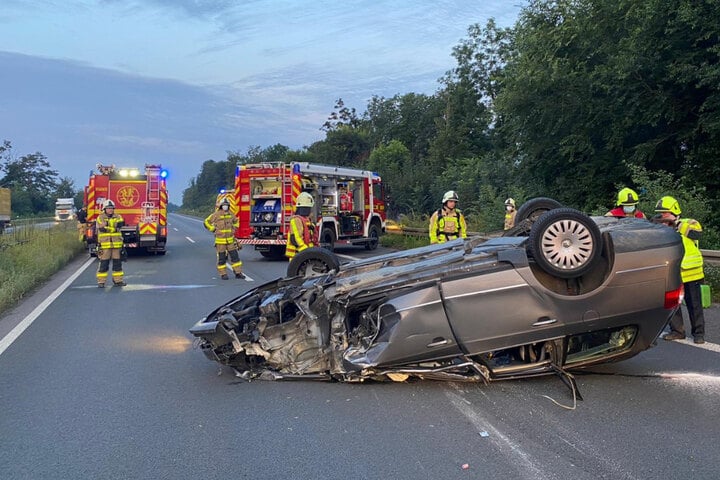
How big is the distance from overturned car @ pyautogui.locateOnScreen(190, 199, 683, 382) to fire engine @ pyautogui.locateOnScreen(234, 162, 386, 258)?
11.4m

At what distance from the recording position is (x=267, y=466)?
137 inches

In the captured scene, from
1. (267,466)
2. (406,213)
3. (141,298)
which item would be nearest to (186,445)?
(267,466)

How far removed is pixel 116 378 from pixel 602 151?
1391 centimetres

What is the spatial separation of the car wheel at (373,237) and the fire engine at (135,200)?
645 cm

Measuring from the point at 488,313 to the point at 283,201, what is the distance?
12469 mm

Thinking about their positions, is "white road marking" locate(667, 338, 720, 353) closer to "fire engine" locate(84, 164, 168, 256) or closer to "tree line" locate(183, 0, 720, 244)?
"tree line" locate(183, 0, 720, 244)

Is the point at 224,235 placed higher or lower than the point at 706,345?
higher

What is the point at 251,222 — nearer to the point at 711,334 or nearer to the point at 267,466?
the point at 711,334

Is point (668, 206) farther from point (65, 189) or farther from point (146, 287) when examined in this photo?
point (65, 189)

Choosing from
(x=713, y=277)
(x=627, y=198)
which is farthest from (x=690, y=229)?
(x=713, y=277)

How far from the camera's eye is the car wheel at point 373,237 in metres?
20.0

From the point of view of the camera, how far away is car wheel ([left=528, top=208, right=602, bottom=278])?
457 cm

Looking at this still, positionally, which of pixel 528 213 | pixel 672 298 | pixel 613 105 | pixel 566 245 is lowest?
pixel 672 298

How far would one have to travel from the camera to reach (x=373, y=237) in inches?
797
